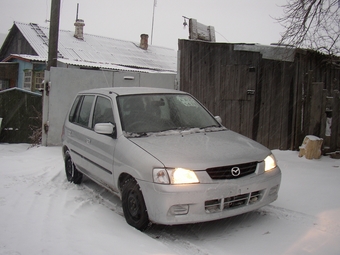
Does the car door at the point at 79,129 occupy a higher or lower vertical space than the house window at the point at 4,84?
lower

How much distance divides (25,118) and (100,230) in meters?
8.91

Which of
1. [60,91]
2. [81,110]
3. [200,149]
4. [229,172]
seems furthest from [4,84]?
[229,172]

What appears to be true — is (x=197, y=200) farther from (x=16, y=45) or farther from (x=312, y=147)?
(x=16, y=45)

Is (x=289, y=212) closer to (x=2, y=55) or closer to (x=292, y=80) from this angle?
(x=292, y=80)

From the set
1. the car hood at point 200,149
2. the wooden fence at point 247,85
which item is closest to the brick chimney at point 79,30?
the wooden fence at point 247,85

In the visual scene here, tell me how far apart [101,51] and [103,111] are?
2189cm

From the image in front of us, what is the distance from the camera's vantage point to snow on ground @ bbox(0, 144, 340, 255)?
11.7 ft

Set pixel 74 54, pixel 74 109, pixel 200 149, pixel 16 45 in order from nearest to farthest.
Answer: pixel 200 149, pixel 74 109, pixel 74 54, pixel 16 45

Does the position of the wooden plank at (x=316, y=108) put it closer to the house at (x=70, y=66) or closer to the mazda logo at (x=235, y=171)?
the house at (x=70, y=66)

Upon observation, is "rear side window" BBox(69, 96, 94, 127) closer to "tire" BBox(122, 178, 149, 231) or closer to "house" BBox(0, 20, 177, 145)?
"tire" BBox(122, 178, 149, 231)

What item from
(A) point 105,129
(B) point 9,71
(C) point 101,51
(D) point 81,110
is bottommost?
(A) point 105,129

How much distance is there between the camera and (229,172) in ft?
12.8

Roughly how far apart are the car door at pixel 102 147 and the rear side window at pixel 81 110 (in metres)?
0.24

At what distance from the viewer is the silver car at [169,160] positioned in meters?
3.77
